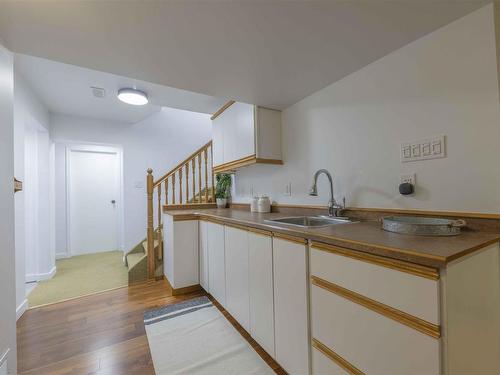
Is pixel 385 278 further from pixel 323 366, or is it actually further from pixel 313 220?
pixel 313 220

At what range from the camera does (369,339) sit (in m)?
0.83

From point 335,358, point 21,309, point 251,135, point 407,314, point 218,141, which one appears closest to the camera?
point 407,314

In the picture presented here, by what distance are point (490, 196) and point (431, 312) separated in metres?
0.71

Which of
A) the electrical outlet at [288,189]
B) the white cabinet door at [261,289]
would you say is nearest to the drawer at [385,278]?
the white cabinet door at [261,289]

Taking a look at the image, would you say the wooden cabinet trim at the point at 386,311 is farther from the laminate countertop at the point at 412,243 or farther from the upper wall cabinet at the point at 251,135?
the upper wall cabinet at the point at 251,135

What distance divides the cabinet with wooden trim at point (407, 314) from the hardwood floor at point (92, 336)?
0.70 meters

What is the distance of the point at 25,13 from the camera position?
979mm

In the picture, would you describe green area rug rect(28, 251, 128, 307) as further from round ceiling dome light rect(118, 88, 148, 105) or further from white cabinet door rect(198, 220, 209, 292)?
round ceiling dome light rect(118, 88, 148, 105)

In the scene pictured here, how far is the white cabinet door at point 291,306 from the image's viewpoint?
43.9 inches

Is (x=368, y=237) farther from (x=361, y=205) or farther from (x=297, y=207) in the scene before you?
(x=297, y=207)

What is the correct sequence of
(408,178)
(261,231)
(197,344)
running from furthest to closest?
(197,344) < (261,231) < (408,178)

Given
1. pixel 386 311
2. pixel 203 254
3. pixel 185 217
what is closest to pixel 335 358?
pixel 386 311

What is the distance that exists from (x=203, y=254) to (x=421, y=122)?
2081 mm

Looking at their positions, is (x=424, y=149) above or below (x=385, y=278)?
above
